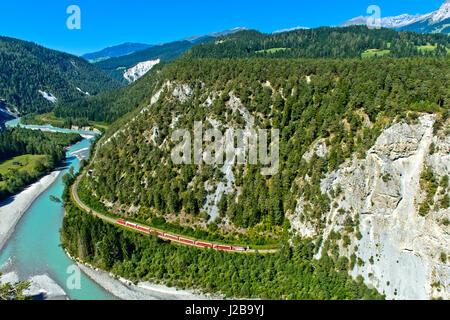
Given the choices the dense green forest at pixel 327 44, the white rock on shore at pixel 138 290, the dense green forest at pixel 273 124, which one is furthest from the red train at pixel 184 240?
the dense green forest at pixel 327 44

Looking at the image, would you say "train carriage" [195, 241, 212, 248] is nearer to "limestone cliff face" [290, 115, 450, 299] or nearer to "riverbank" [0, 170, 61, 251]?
"limestone cliff face" [290, 115, 450, 299]

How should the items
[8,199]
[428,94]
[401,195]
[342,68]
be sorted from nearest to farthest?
Answer: [401,195]
[428,94]
[342,68]
[8,199]

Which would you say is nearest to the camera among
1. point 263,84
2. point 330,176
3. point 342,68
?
point 330,176

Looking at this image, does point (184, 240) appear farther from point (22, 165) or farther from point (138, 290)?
point (22, 165)

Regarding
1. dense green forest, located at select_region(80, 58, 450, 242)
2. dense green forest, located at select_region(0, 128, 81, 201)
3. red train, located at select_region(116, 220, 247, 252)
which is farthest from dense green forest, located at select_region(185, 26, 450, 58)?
red train, located at select_region(116, 220, 247, 252)

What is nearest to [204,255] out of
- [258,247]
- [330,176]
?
Result: [258,247]

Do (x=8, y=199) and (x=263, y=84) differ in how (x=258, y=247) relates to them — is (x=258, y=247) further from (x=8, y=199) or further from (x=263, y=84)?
(x=8, y=199)
